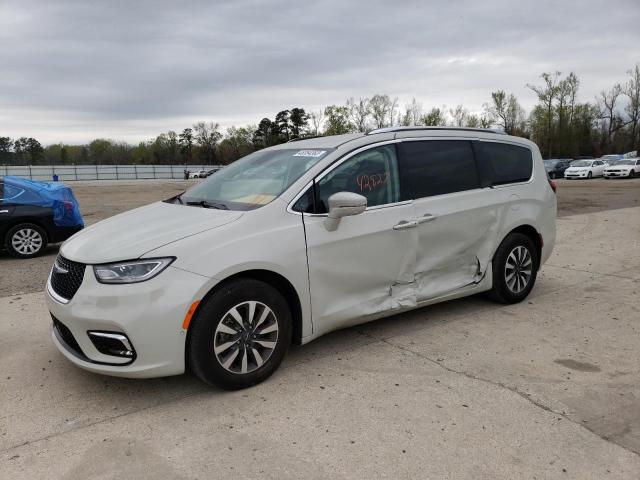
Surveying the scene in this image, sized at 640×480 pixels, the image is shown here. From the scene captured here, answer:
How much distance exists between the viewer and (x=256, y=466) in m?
→ 2.68

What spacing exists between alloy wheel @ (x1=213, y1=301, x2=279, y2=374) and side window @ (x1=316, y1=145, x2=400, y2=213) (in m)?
0.90

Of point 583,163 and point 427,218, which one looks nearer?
point 427,218

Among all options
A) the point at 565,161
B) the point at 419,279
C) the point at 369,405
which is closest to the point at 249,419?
the point at 369,405

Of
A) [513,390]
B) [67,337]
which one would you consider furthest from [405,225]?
Result: [67,337]

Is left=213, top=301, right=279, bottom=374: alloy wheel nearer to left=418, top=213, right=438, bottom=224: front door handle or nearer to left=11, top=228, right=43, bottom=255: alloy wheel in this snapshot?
left=418, top=213, right=438, bottom=224: front door handle

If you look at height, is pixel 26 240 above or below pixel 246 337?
above

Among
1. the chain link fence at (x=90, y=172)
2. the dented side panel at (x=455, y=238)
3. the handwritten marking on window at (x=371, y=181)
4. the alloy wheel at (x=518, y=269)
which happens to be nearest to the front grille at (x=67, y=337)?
the handwritten marking on window at (x=371, y=181)

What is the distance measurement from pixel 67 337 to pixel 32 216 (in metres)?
6.18

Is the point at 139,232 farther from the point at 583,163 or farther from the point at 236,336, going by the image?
the point at 583,163

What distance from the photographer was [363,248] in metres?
3.97

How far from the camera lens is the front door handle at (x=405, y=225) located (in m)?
4.16

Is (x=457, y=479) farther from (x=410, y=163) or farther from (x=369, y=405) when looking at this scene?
(x=410, y=163)

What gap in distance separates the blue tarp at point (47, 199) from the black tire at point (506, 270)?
721 centimetres

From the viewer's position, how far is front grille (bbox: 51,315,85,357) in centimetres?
341
